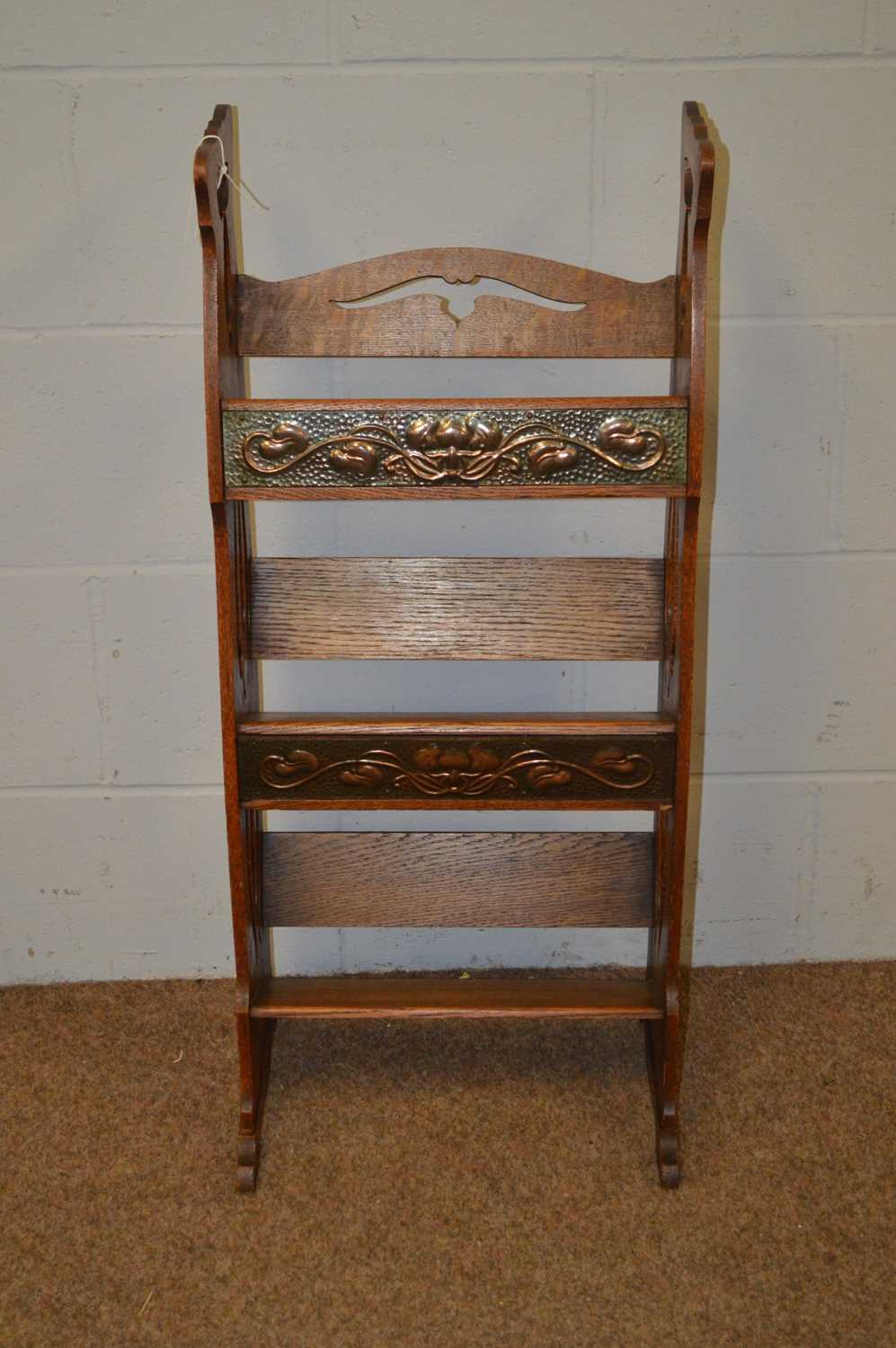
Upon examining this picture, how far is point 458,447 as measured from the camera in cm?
122

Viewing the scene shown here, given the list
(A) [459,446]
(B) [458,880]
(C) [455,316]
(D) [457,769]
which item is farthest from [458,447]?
(B) [458,880]

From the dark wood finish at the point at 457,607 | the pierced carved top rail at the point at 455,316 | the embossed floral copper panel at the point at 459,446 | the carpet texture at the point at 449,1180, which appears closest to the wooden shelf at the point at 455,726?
the dark wood finish at the point at 457,607

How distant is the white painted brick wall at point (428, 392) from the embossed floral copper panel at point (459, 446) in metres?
0.36

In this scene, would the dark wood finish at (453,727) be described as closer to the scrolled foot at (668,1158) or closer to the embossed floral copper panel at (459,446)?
the embossed floral copper panel at (459,446)

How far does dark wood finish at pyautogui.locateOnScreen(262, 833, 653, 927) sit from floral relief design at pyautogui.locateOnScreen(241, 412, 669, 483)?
57 centimetres

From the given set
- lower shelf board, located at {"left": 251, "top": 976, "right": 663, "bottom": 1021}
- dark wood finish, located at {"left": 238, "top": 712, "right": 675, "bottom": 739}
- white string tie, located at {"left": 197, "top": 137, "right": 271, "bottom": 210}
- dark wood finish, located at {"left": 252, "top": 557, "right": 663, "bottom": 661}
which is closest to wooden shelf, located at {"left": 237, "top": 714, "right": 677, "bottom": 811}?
dark wood finish, located at {"left": 238, "top": 712, "right": 675, "bottom": 739}

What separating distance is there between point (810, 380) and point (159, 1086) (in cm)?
137

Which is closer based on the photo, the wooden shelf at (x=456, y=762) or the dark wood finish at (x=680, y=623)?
the dark wood finish at (x=680, y=623)

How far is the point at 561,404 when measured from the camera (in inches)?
47.4

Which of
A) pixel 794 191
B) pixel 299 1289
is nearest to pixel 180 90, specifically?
pixel 794 191

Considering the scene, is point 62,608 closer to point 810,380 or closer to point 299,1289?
point 299,1289

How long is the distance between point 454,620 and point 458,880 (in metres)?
0.39

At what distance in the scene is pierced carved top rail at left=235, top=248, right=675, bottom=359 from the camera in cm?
134

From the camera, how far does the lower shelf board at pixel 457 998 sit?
1410 millimetres
